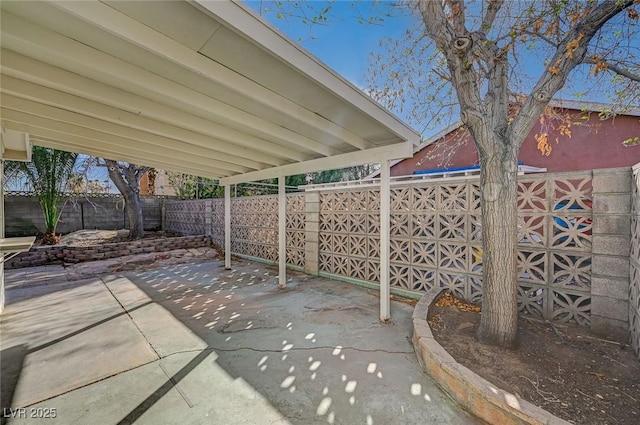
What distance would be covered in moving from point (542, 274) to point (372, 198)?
2.77 metres

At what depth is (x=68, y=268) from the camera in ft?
22.3

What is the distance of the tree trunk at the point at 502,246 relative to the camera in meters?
2.75

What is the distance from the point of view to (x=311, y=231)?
21.0ft

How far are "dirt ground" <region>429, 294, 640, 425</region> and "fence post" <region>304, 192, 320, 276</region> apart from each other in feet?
10.9

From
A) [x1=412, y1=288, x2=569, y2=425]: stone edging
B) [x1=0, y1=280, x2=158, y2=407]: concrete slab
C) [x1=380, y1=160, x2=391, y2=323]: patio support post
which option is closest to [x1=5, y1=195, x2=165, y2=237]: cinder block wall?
[x1=0, y1=280, x2=158, y2=407]: concrete slab

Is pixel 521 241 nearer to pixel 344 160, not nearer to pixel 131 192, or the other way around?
pixel 344 160

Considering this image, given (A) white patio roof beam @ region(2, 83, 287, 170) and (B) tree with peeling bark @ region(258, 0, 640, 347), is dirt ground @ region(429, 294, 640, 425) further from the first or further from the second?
(A) white patio roof beam @ region(2, 83, 287, 170)

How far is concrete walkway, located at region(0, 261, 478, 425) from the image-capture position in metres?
2.13

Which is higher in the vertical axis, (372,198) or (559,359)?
(372,198)

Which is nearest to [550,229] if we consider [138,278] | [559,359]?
[559,359]

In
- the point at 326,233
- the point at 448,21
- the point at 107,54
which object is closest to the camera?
the point at 107,54

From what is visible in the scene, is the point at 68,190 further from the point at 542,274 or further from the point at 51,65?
the point at 542,274

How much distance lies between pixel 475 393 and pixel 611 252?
230 centimetres

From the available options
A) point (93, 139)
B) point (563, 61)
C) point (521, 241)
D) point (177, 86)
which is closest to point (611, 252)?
point (521, 241)
